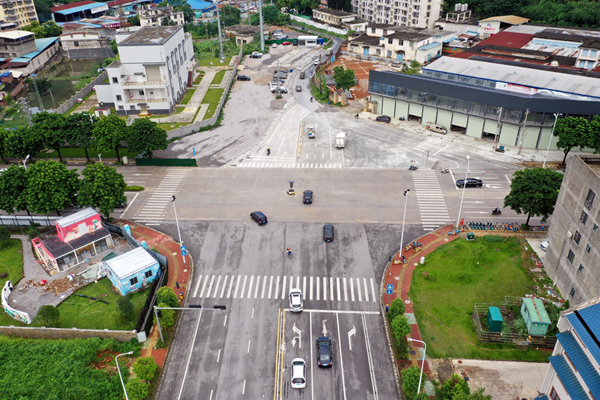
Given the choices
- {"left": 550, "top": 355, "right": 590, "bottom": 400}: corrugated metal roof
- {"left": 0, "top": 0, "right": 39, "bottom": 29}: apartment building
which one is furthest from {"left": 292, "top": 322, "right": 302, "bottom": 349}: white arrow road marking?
{"left": 0, "top": 0, "right": 39, "bottom": 29}: apartment building

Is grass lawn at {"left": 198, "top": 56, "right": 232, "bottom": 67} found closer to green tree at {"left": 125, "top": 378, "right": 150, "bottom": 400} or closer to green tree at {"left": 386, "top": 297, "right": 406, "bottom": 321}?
green tree at {"left": 386, "top": 297, "right": 406, "bottom": 321}

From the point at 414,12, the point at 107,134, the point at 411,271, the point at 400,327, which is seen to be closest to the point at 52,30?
the point at 107,134

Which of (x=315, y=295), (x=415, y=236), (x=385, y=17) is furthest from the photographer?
(x=385, y=17)

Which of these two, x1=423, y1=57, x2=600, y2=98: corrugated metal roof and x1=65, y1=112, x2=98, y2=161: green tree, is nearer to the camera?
x1=65, y1=112, x2=98, y2=161: green tree

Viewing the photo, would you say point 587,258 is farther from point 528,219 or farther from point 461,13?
point 461,13

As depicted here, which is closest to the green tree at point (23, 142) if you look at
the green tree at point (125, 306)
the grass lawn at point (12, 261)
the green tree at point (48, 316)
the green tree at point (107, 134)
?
the green tree at point (107, 134)

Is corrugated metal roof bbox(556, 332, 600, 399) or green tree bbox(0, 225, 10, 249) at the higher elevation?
corrugated metal roof bbox(556, 332, 600, 399)

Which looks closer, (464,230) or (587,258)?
(587,258)

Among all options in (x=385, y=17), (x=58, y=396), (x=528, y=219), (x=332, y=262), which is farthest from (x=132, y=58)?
(x=385, y=17)
